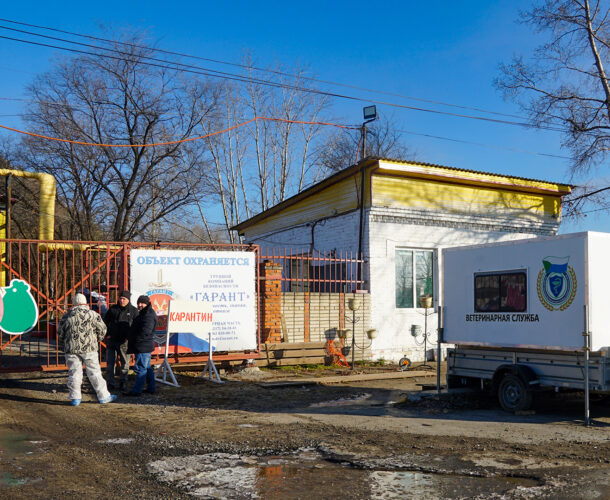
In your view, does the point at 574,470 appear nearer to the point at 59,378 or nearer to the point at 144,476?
the point at 144,476

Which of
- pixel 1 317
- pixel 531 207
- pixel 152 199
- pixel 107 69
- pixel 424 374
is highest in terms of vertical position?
pixel 107 69

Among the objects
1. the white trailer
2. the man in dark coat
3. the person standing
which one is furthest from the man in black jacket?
the white trailer

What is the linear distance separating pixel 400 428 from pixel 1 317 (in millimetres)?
7641

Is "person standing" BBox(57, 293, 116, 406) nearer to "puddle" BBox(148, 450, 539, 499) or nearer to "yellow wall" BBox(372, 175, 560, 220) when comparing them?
"puddle" BBox(148, 450, 539, 499)

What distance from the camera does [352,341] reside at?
50.6 ft

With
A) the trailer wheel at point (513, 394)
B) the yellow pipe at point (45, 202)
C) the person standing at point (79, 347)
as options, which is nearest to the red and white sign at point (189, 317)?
the person standing at point (79, 347)

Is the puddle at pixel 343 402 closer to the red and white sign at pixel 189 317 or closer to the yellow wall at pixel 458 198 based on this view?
the red and white sign at pixel 189 317

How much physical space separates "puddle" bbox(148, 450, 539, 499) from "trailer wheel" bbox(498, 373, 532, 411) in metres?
3.62

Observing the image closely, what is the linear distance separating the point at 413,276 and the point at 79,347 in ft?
32.7

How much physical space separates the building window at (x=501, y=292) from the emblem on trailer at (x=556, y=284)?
352mm

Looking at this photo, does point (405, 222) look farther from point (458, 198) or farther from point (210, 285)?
point (210, 285)

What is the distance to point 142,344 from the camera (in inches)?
431

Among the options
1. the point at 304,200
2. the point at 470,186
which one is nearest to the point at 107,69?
the point at 304,200

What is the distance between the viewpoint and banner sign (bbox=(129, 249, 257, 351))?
12.4 m
